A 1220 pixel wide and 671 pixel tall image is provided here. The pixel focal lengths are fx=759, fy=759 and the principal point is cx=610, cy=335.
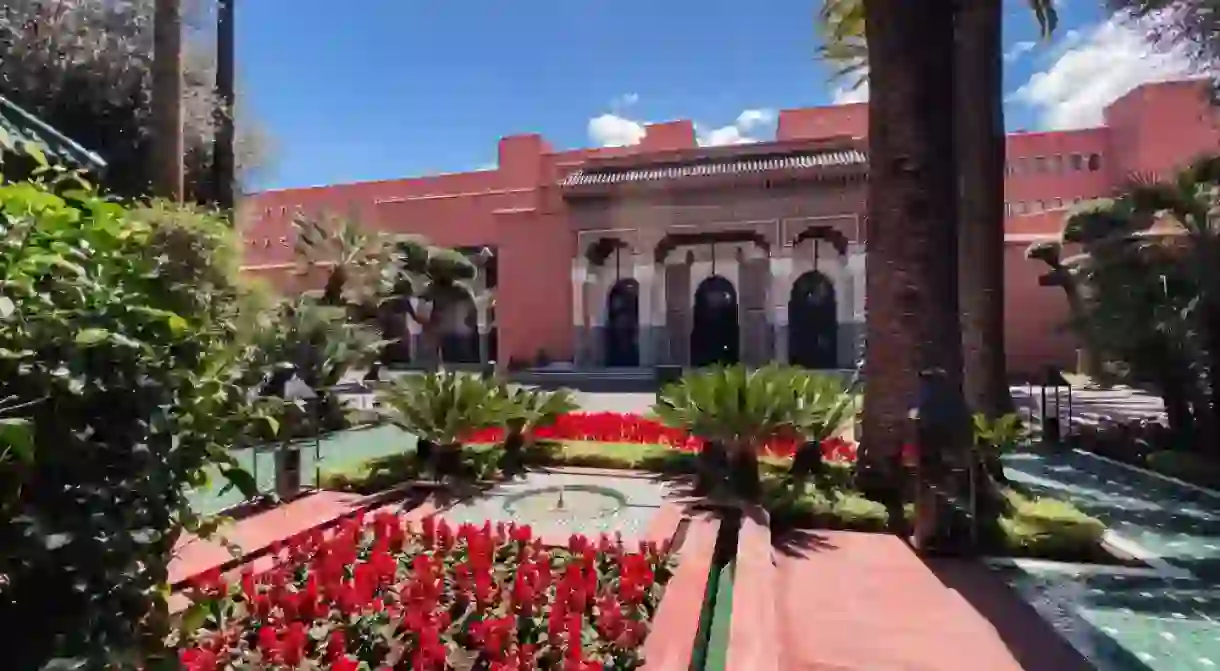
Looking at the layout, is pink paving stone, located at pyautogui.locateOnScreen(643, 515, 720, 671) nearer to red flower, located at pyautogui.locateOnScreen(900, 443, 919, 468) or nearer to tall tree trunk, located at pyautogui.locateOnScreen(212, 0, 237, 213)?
red flower, located at pyautogui.locateOnScreen(900, 443, 919, 468)

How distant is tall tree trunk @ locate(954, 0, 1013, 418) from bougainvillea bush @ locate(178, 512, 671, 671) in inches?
280

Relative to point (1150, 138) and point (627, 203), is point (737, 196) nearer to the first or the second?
point (627, 203)

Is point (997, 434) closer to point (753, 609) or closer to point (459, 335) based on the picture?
point (753, 609)

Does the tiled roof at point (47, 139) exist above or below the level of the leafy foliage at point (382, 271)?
below

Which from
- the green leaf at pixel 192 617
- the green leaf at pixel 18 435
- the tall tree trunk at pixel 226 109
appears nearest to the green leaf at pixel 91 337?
the green leaf at pixel 18 435

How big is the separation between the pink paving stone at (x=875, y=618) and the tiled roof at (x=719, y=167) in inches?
659

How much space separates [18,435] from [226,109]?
544 inches

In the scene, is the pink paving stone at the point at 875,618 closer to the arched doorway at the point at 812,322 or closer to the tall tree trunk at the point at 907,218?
the tall tree trunk at the point at 907,218

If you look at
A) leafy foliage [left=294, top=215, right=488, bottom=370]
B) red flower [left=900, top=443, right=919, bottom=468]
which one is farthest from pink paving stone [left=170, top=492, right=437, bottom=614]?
leafy foliage [left=294, top=215, right=488, bottom=370]

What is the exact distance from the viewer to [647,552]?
457cm

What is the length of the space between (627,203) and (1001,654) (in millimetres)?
19690

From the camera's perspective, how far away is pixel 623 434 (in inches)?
392

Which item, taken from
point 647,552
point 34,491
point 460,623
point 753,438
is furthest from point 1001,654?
point 34,491

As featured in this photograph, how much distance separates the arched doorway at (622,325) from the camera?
24156mm
